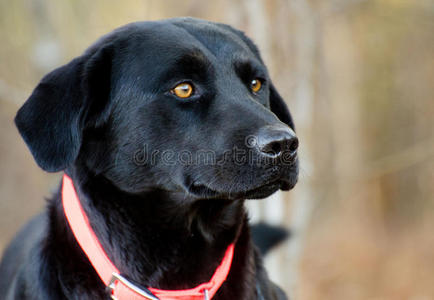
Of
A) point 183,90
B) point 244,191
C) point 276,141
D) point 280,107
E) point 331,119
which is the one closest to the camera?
point 276,141

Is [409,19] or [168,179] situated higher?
[168,179]

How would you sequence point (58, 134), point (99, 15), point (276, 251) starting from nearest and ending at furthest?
1. point (58, 134)
2. point (276, 251)
3. point (99, 15)

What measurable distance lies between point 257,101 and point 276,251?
1979 mm

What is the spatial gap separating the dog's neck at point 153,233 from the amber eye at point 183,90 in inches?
17.8

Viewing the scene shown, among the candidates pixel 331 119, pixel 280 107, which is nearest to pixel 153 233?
pixel 280 107

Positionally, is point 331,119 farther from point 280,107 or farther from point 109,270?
point 109,270

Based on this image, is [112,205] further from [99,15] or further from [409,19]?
[409,19]

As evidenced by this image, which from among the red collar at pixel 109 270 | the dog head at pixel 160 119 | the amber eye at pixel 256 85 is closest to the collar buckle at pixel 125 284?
the red collar at pixel 109 270

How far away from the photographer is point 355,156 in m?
11.1

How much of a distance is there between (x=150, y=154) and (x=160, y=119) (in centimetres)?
17

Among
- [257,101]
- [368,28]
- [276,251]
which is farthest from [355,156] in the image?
[257,101]

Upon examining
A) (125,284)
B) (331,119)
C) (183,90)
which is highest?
(183,90)

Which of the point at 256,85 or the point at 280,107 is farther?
the point at 280,107

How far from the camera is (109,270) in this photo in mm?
2154
